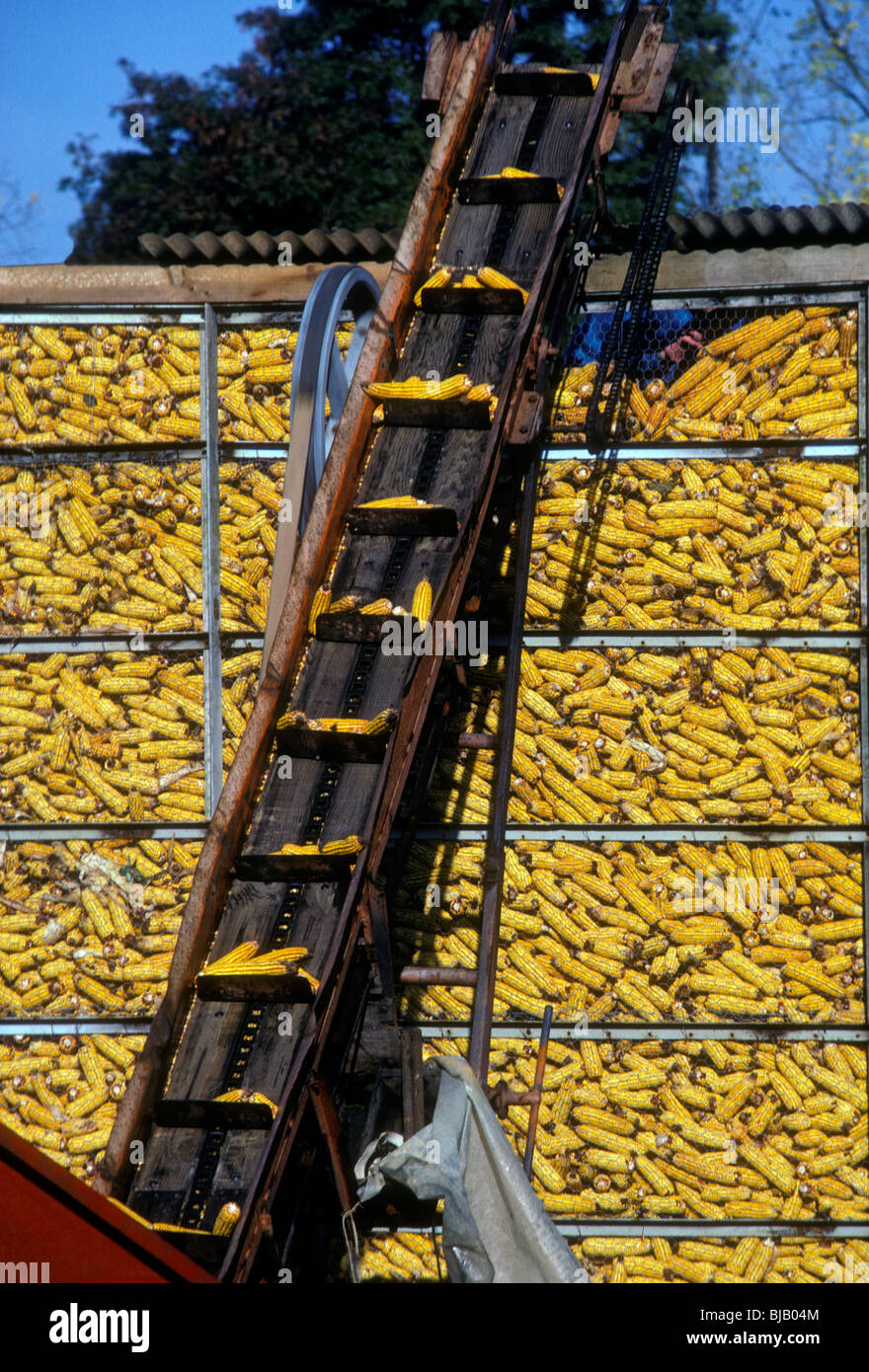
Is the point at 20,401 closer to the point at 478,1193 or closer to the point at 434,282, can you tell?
the point at 434,282

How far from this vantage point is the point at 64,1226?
11.8 ft

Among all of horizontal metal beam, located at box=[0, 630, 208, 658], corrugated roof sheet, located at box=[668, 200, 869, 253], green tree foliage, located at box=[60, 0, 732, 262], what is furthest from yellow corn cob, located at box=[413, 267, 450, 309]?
green tree foliage, located at box=[60, 0, 732, 262]

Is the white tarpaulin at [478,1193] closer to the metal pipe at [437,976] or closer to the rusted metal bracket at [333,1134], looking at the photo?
the rusted metal bracket at [333,1134]

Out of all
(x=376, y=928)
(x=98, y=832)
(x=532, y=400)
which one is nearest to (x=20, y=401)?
(x=98, y=832)

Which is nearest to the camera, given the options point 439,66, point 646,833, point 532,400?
point 532,400

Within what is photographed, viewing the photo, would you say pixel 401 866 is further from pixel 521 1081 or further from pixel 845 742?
pixel 845 742

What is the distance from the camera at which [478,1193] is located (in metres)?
5.05

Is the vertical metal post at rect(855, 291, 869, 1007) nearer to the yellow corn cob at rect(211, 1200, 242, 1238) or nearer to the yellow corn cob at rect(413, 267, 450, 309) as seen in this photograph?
the yellow corn cob at rect(413, 267, 450, 309)

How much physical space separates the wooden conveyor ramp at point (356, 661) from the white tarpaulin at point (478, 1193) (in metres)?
0.39

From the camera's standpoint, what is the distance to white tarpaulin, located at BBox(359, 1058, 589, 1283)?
4938 millimetres

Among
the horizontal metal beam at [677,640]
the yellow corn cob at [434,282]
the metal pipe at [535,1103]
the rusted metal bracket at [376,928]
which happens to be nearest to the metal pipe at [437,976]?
the metal pipe at [535,1103]

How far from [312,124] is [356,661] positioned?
12.8 meters

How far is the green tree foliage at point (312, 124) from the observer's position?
1617 centimetres
